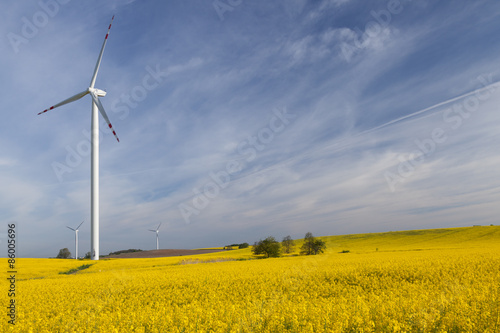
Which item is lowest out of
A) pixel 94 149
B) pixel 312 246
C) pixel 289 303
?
pixel 312 246

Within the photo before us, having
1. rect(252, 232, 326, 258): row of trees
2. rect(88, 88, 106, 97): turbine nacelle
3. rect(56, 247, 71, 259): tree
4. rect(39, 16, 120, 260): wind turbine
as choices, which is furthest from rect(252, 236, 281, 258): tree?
rect(56, 247, 71, 259): tree

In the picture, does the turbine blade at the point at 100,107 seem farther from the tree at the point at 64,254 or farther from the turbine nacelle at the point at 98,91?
the tree at the point at 64,254

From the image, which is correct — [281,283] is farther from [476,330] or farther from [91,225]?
[91,225]

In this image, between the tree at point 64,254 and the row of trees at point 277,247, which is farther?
the tree at point 64,254

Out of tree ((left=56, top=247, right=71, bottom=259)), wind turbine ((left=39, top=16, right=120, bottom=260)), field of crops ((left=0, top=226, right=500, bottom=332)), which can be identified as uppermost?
wind turbine ((left=39, top=16, right=120, bottom=260))

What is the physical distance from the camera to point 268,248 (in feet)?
230

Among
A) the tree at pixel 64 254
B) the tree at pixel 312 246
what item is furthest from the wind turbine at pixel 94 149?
the tree at pixel 64 254

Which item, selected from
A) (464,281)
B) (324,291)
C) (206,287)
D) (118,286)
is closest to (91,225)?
(118,286)

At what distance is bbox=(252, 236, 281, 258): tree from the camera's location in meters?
A: 69.8

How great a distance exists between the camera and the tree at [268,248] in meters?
69.8

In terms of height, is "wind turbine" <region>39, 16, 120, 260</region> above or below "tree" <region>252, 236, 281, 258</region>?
above

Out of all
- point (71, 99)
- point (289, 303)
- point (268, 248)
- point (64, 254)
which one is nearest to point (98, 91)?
point (71, 99)

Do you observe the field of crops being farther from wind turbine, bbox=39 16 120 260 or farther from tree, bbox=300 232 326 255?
tree, bbox=300 232 326 255

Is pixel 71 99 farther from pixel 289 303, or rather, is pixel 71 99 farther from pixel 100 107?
pixel 289 303
